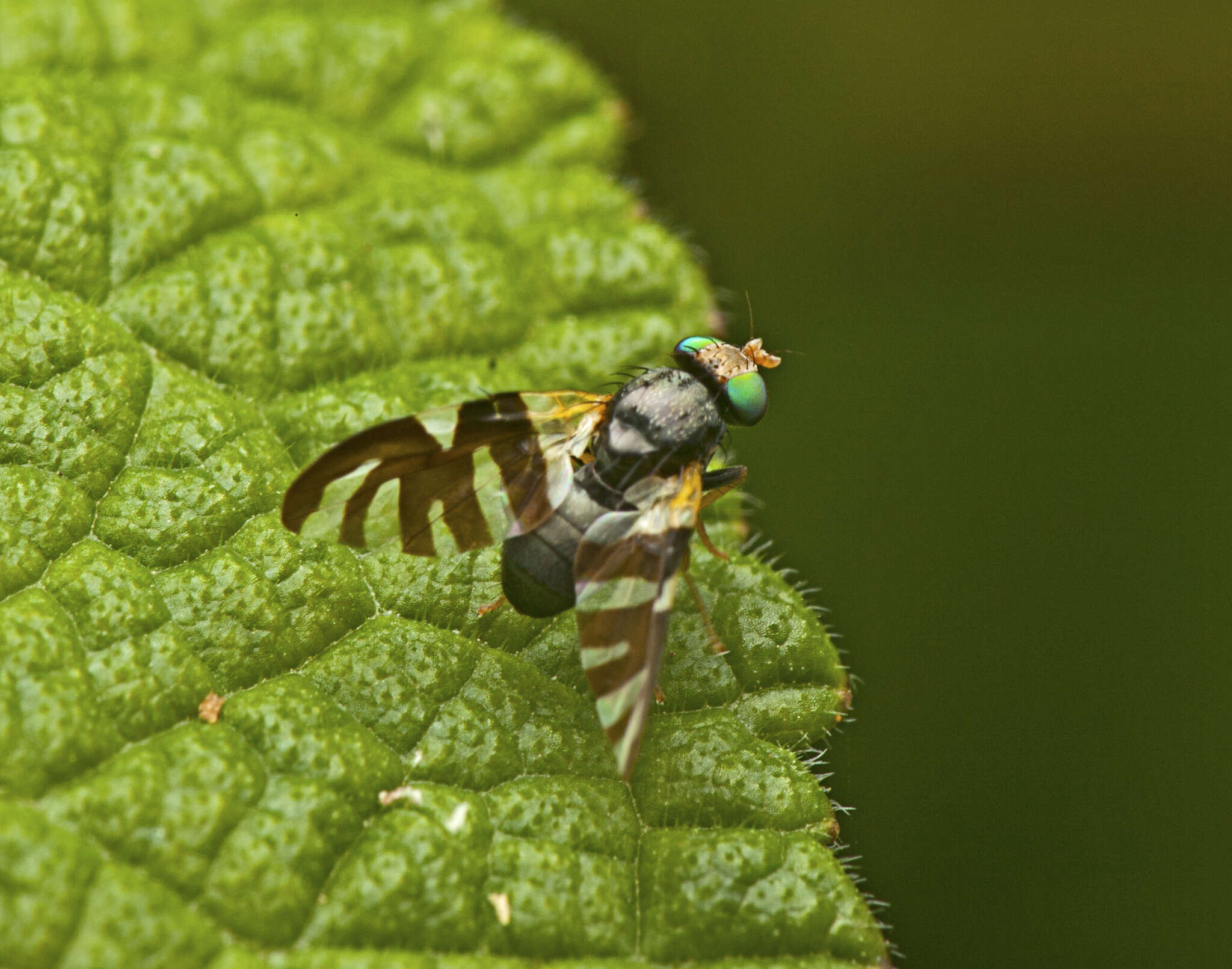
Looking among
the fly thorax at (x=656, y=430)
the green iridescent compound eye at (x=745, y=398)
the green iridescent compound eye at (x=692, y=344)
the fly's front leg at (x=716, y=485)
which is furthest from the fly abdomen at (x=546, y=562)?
the green iridescent compound eye at (x=692, y=344)

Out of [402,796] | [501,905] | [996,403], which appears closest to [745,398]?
[402,796]

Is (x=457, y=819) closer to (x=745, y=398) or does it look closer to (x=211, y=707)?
(x=211, y=707)

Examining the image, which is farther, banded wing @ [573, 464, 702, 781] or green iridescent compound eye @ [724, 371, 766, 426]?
green iridescent compound eye @ [724, 371, 766, 426]

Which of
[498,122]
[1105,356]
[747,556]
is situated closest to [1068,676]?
[1105,356]

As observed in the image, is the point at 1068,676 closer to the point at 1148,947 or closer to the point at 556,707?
the point at 1148,947

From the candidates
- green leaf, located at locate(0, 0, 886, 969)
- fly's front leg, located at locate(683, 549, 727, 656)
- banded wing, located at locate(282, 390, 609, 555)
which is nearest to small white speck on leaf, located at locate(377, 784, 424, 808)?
green leaf, located at locate(0, 0, 886, 969)

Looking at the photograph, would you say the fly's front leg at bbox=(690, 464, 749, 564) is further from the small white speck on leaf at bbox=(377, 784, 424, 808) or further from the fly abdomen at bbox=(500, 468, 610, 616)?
the small white speck on leaf at bbox=(377, 784, 424, 808)

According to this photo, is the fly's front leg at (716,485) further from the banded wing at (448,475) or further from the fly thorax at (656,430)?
the banded wing at (448,475)
